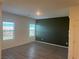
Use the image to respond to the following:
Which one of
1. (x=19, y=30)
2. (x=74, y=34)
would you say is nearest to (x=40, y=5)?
(x=74, y=34)

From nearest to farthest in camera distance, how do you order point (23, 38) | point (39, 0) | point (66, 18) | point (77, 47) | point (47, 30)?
point (39, 0) < point (77, 47) < point (66, 18) < point (23, 38) < point (47, 30)

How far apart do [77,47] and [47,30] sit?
14.2 feet

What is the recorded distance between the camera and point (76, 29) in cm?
343

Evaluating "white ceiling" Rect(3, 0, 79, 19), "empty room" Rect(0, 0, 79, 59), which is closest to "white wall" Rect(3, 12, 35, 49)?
"empty room" Rect(0, 0, 79, 59)

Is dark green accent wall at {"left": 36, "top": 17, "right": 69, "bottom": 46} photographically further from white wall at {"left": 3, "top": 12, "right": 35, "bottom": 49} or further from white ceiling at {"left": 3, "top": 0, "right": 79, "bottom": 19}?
white ceiling at {"left": 3, "top": 0, "right": 79, "bottom": 19}

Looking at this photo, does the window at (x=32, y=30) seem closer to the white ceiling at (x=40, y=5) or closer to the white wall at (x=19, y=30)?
the white wall at (x=19, y=30)

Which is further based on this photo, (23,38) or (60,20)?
(23,38)

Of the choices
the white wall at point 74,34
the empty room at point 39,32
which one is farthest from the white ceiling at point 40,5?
the white wall at point 74,34

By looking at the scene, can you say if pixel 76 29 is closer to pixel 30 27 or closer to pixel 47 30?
pixel 47 30

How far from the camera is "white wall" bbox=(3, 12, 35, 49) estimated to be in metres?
5.57

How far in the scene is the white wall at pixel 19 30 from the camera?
219 inches

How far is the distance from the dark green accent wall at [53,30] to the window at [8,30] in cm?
303

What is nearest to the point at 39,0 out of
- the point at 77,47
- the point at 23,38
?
the point at 77,47

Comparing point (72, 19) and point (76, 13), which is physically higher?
point (76, 13)
